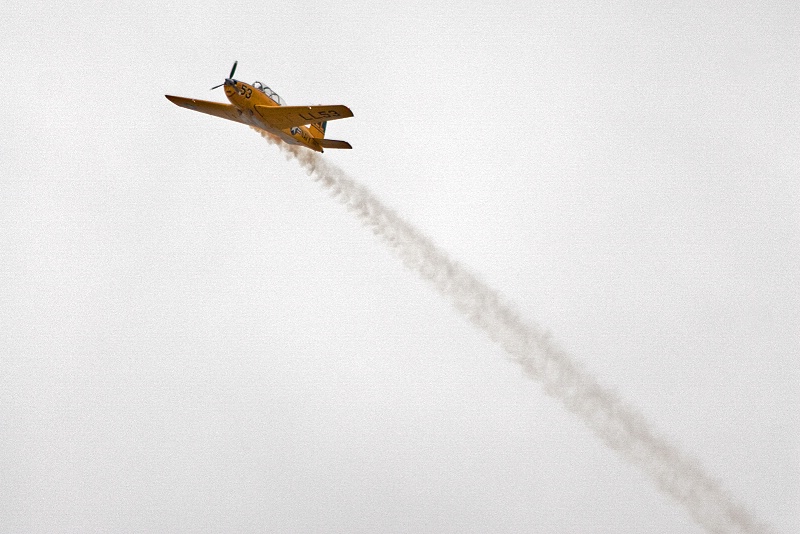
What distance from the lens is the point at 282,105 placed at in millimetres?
105938

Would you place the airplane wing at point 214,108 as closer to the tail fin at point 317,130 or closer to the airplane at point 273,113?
the airplane at point 273,113

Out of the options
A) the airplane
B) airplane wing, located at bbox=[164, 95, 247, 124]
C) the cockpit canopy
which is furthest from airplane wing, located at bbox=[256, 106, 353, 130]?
airplane wing, located at bbox=[164, 95, 247, 124]

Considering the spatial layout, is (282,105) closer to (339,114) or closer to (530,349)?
(339,114)

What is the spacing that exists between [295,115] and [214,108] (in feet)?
24.8

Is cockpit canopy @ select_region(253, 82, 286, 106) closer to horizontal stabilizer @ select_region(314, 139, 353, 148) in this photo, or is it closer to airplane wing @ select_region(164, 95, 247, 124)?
airplane wing @ select_region(164, 95, 247, 124)

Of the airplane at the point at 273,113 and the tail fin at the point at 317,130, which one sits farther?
the tail fin at the point at 317,130

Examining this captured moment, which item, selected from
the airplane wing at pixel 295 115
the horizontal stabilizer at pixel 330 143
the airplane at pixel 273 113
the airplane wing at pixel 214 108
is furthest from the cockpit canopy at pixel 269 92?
the horizontal stabilizer at pixel 330 143

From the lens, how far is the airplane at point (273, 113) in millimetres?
102000

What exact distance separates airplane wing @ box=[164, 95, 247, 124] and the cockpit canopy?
2058 millimetres

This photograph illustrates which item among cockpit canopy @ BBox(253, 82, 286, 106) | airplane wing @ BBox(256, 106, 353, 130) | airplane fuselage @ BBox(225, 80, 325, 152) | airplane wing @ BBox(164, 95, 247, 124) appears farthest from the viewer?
airplane wing @ BBox(164, 95, 247, 124)

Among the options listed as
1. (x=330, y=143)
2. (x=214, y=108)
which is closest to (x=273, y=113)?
(x=330, y=143)

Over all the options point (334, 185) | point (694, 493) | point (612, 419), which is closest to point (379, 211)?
A: point (334, 185)

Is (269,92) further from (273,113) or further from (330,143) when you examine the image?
(330,143)

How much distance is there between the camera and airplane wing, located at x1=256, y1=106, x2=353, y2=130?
100669mm
